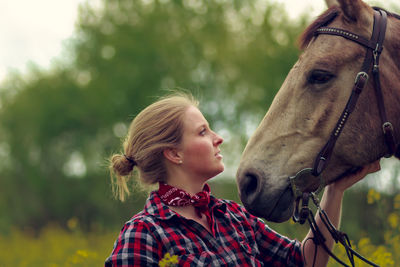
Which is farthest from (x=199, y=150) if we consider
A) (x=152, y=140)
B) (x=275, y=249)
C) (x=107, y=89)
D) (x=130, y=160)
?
(x=107, y=89)

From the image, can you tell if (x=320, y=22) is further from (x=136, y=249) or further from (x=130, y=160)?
(x=136, y=249)

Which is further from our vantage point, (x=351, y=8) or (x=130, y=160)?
(x=130, y=160)

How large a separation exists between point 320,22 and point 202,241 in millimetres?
1460

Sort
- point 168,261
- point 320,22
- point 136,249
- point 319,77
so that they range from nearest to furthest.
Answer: point 168,261, point 136,249, point 319,77, point 320,22

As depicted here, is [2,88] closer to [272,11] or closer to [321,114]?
[272,11]

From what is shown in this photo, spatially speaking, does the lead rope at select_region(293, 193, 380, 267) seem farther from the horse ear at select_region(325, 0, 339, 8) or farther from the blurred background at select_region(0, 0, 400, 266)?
the blurred background at select_region(0, 0, 400, 266)

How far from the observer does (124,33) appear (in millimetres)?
19578

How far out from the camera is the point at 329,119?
8.79 feet

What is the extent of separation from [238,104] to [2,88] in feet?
44.8

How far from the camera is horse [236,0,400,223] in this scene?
8.63 ft

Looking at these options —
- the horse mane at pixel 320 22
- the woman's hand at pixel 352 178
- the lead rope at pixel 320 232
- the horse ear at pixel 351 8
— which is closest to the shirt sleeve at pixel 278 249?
the lead rope at pixel 320 232

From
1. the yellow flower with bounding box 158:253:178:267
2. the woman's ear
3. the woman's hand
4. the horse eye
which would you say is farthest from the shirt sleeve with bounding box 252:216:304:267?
the horse eye

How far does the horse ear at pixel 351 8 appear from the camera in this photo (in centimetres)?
275

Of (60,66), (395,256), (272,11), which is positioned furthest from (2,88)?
(395,256)
